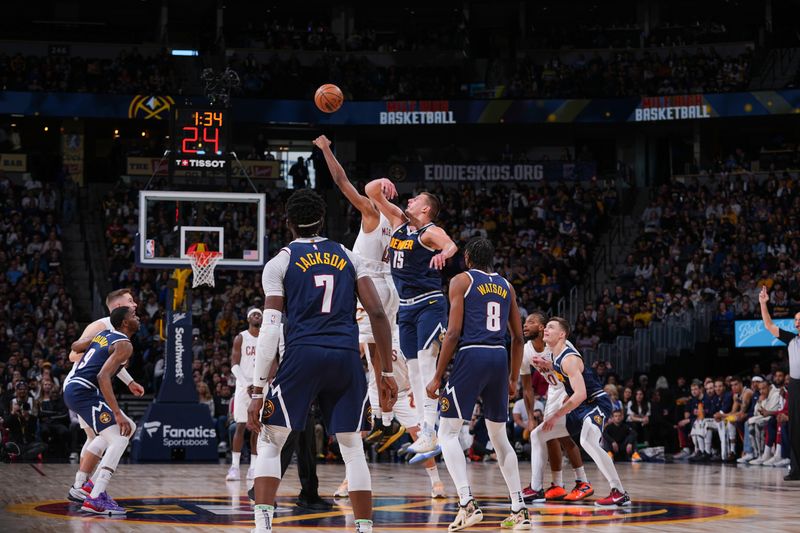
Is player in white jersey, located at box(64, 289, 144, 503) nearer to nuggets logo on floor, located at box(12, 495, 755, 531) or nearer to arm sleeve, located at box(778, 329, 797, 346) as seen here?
nuggets logo on floor, located at box(12, 495, 755, 531)

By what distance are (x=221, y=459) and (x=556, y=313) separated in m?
11.4

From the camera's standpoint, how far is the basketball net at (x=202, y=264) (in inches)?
707

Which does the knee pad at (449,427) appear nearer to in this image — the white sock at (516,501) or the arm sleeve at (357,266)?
the white sock at (516,501)

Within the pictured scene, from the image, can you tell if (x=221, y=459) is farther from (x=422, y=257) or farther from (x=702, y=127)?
(x=702, y=127)

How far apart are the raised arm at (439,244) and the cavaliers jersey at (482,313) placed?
1.83 feet

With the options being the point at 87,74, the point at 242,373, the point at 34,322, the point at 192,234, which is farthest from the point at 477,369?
the point at 87,74

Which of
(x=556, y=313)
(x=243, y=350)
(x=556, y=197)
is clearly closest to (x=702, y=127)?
(x=556, y=197)

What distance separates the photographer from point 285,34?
38469 millimetres

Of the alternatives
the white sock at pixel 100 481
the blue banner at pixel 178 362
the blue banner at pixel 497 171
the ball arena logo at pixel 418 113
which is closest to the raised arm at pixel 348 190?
the white sock at pixel 100 481

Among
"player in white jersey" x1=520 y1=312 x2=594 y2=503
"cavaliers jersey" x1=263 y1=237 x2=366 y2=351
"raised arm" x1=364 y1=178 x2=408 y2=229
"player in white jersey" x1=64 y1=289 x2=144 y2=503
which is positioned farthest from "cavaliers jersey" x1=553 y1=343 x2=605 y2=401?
"player in white jersey" x1=64 y1=289 x2=144 y2=503

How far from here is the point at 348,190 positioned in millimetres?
10047

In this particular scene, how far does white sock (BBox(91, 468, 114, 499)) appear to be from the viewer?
1031 cm

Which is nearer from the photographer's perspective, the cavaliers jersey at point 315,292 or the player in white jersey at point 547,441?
the cavaliers jersey at point 315,292

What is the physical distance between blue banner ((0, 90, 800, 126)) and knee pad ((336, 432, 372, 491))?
27.5m
